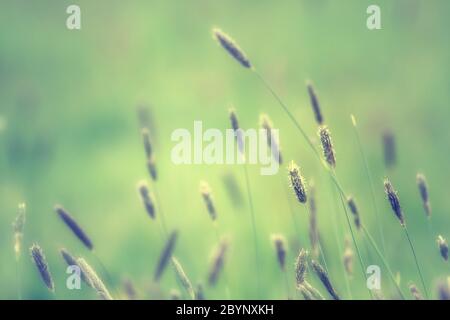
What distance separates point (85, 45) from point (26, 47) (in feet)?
1.09

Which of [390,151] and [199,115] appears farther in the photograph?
[199,115]

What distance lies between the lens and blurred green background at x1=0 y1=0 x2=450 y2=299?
214 centimetres

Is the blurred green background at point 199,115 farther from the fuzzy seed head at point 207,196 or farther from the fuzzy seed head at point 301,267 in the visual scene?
the fuzzy seed head at point 301,267

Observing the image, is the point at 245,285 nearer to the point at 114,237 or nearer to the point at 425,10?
the point at 114,237

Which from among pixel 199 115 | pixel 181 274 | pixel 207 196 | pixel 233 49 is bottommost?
pixel 181 274

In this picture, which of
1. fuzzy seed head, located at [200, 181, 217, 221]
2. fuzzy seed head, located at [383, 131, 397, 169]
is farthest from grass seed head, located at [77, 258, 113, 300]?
fuzzy seed head, located at [383, 131, 397, 169]

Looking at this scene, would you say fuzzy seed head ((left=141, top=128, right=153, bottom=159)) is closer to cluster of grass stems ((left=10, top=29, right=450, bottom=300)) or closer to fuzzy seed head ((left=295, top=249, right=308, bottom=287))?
cluster of grass stems ((left=10, top=29, right=450, bottom=300))

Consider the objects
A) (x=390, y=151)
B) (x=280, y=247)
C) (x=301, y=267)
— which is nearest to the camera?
(x=301, y=267)

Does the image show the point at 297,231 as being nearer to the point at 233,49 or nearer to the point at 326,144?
the point at 326,144

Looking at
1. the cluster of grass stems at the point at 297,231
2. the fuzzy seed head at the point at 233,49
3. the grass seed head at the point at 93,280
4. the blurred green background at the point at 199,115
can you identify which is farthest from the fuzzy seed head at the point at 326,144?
the blurred green background at the point at 199,115

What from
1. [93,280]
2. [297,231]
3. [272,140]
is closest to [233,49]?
[272,140]

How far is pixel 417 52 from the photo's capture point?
113 inches

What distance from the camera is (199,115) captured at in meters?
2.83
